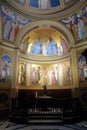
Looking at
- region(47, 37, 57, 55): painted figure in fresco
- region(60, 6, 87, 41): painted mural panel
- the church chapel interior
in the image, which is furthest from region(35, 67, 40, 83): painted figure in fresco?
region(60, 6, 87, 41): painted mural panel

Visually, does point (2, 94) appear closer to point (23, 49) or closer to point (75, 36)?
point (23, 49)

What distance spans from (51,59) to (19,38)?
17.8 feet

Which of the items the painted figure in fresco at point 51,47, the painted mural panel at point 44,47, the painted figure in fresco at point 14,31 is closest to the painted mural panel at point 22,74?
the painted mural panel at point 44,47

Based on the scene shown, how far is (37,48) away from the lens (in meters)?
18.5

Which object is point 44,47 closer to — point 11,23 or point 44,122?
point 11,23

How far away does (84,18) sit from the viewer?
13508mm

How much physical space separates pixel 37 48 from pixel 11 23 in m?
5.65

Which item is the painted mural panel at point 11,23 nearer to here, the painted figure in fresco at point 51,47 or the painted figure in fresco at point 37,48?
the painted figure in fresco at point 37,48

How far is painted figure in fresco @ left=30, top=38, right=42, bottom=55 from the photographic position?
717 inches

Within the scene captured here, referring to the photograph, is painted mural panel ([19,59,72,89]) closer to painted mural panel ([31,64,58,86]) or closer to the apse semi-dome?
painted mural panel ([31,64,58,86])

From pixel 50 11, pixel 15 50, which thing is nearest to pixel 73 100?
pixel 15 50

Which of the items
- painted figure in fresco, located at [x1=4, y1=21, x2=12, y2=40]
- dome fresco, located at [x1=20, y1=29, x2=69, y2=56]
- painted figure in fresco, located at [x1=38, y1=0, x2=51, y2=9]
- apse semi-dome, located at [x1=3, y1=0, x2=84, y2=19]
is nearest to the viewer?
painted figure in fresco, located at [x1=4, y1=21, x2=12, y2=40]

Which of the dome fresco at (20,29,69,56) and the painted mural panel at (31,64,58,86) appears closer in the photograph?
the painted mural panel at (31,64,58,86)

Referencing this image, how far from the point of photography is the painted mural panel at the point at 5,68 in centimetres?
1260
